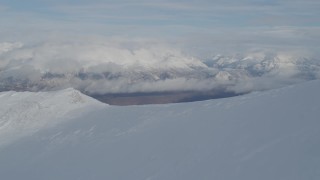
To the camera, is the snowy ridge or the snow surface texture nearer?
the snow surface texture

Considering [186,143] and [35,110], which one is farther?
[35,110]

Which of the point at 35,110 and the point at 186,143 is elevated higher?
the point at 186,143

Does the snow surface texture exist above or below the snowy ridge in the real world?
above

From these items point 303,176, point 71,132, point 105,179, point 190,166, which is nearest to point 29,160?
point 71,132

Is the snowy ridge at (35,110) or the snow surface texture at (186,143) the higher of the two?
the snow surface texture at (186,143)

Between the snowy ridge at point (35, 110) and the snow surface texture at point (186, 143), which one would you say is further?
the snowy ridge at point (35, 110)
